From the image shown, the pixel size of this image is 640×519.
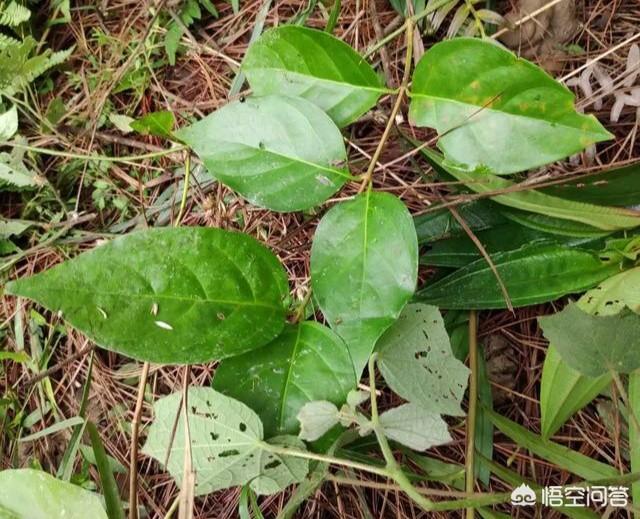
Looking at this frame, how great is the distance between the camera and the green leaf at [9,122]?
1203 millimetres

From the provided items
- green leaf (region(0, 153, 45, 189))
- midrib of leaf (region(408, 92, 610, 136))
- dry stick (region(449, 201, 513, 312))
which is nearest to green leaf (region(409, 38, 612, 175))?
midrib of leaf (region(408, 92, 610, 136))

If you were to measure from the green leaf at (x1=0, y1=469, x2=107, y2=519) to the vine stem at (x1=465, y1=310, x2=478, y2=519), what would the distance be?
1.62 feet

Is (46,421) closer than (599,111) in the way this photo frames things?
No

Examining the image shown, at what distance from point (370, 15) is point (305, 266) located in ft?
1.51

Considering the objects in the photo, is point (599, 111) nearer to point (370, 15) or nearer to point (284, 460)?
point (370, 15)

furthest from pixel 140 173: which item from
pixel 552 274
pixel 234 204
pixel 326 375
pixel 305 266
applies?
pixel 552 274

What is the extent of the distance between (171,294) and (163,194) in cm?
48

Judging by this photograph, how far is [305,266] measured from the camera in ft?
3.56

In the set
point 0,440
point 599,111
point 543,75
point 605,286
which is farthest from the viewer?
point 0,440

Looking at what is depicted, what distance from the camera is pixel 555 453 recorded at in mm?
921

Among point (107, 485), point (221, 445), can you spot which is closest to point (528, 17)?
point (221, 445)

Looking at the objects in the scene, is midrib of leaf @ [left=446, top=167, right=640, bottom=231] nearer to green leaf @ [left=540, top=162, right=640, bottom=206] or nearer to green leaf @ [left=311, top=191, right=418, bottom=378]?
green leaf @ [left=540, top=162, right=640, bottom=206]

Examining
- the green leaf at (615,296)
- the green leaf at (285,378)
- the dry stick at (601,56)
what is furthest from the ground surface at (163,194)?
the green leaf at (285,378)

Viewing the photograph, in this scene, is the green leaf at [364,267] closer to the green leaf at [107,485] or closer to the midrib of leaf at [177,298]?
the midrib of leaf at [177,298]
